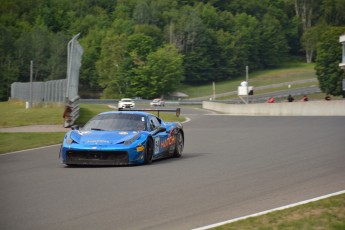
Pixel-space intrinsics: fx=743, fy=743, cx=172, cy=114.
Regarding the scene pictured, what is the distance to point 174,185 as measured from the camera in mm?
11031

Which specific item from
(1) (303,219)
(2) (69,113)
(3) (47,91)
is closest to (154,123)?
(1) (303,219)

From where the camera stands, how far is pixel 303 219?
7750 millimetres

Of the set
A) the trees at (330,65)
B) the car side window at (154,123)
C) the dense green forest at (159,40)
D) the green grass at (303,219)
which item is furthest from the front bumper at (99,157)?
the trees at (330,65)

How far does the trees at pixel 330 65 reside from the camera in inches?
3968

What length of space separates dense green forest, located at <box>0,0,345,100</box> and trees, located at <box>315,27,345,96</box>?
1.44 ft

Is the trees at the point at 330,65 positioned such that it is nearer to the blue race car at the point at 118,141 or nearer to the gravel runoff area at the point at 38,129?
the gravel runoff area at the point at 38,129

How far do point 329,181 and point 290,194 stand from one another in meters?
1.45

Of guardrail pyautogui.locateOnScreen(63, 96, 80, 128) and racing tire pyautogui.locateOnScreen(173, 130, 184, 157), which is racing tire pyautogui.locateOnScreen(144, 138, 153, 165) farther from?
guardrail pyautogui.locateOnScreen(63, 96, 80, 128)

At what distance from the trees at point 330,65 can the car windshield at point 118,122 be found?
8285 cm

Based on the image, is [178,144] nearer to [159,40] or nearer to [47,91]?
[47,91]

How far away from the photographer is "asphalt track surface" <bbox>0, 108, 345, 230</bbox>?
8297 millimetres

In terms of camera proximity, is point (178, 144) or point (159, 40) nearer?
point (178, 144)

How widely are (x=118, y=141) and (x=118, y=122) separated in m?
1.31

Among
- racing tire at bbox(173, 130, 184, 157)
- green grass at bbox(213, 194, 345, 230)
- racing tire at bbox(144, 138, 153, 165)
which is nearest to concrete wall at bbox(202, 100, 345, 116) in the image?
racing tire at bbox(173, 130, 184, 157)
